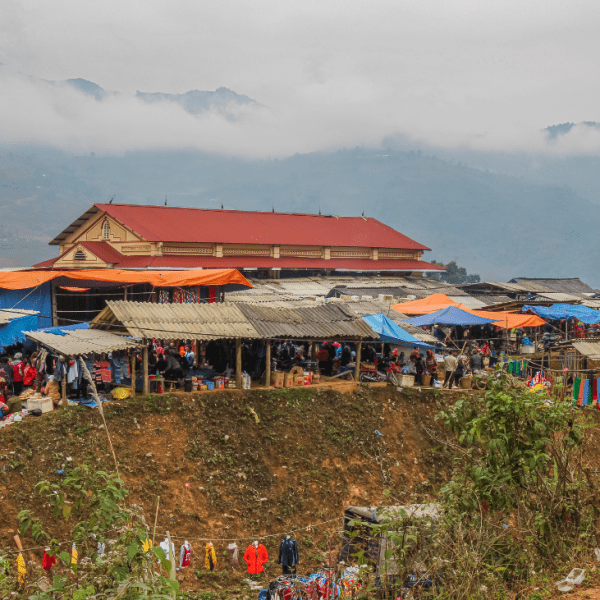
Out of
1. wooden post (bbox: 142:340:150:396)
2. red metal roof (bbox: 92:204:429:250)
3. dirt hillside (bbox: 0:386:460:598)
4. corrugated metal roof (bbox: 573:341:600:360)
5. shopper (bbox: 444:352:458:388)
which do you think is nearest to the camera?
dirt hillside (bbox: 0:386:460:598)

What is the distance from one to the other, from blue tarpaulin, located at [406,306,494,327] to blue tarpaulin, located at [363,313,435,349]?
2599 millimetres

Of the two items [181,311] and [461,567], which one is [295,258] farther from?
[461,567]

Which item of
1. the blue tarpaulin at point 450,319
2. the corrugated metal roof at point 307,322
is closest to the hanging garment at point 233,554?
the corrugated metal roof at point 307,322

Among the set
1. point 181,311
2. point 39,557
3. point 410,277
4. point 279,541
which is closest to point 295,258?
point 410,277

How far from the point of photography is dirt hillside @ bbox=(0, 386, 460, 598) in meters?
13.9

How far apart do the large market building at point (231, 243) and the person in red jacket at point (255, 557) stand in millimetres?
20453

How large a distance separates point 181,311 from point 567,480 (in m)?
12.4

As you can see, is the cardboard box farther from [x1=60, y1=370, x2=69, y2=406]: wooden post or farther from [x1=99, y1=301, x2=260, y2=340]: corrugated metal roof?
[x1=60, y1=370, x2=69, y2=406]: wooden post

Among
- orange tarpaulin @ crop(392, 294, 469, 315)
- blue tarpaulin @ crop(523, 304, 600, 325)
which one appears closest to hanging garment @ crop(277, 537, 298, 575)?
orange tarpaulin @ crop(392, 294, 469, 315)

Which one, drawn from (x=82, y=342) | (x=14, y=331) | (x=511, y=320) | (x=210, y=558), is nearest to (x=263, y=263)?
(x=511, y=320)

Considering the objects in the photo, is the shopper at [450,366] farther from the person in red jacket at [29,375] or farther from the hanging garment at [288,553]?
the person in red jacket at [29,375]

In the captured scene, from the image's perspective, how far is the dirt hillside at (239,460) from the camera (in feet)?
45.7

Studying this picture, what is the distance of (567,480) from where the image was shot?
366 inches

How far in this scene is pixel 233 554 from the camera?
45.5 ft
